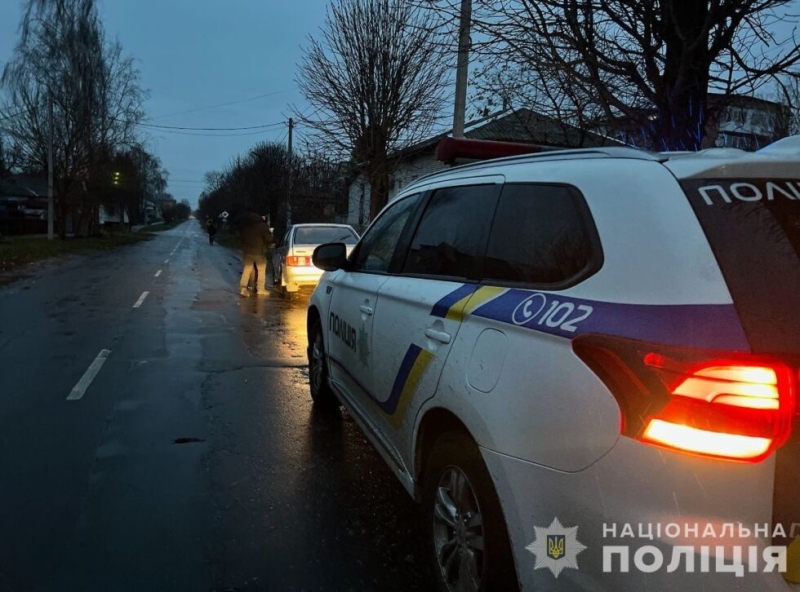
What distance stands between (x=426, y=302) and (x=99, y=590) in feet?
6.31

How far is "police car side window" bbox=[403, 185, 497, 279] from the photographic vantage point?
9.28ft

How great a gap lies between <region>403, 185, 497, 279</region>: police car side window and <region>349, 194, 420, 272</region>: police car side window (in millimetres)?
340

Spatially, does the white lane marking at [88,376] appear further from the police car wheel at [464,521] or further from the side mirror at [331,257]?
→ the police car wheel at [464,521]

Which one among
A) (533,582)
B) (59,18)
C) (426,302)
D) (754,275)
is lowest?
(533,582)

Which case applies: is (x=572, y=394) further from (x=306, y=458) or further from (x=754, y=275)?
(x=306, y=458)

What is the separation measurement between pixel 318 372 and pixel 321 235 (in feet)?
27.0

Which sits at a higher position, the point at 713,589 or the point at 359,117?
the point at 359,117

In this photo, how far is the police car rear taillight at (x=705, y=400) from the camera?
160 centimetres

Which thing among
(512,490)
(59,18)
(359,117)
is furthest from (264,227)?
(59,18)

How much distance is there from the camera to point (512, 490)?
2.10 metres

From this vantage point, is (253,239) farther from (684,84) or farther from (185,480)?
(185,480)

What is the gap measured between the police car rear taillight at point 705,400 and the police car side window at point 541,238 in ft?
1.44

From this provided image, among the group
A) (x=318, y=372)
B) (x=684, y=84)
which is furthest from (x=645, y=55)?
(x=318, y=372)

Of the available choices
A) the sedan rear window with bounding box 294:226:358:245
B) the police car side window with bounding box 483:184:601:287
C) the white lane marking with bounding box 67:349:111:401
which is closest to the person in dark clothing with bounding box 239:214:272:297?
the sedan rear window with bounding box 294:226:358:245
